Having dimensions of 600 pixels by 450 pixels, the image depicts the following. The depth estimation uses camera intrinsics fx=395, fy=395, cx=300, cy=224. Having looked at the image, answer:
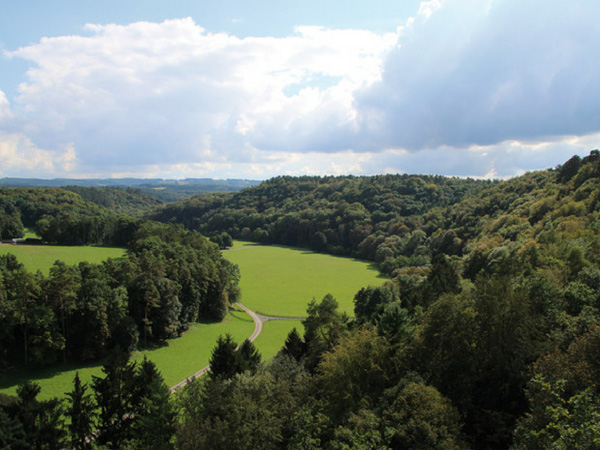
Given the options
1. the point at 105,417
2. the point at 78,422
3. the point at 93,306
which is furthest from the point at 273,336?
the point at 78,422

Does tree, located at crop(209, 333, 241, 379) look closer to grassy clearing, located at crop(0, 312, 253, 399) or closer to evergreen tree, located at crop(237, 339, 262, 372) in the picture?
evergreen tree, located at crop(237, 339, 262, 372)

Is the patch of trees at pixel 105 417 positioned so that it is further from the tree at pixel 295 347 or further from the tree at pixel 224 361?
the tree at pixel 295 347

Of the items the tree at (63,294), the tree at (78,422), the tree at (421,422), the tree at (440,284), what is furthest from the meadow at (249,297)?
the tree at (421,422)

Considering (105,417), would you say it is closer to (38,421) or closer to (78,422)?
(78,422)

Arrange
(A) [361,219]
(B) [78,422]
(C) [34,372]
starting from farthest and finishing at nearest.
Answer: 1. (A) [361,219]
2. (C) [34,372]
3. (B) [78,422]

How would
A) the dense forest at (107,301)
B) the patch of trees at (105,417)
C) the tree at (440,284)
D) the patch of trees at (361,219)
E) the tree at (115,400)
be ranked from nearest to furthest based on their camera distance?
1. the patch of trees at (105,417)
2. the tree at (115,400)
3. the dense forest at (107,301)
4. the tree at (440,284)
5. the patch of trees at (361,219)

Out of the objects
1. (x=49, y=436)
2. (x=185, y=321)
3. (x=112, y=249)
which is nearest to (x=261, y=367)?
(x=49, y=436)

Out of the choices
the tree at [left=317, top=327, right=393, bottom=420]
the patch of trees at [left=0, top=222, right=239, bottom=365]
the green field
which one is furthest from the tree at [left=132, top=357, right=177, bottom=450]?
the green field
